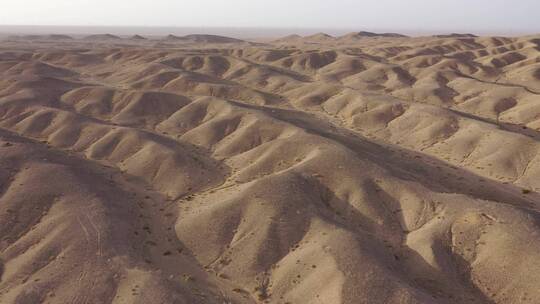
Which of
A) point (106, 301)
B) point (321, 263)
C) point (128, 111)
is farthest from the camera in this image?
point (128, 111)

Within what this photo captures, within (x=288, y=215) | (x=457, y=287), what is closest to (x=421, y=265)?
(x=457, y=287)

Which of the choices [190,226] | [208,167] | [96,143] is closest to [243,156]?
[208,167]

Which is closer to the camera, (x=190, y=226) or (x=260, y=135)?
(x=190, y=226)

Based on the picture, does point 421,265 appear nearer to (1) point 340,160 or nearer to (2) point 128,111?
(1) point 340,160

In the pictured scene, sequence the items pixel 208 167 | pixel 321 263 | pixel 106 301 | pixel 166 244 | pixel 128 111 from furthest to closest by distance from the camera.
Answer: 1. pixel 128 111
2. pixel 208 167
3. pixel 166 244
4. pixel 321 263
5. pixel 106 301

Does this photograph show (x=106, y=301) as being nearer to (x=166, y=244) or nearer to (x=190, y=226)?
(x=166, y=244)

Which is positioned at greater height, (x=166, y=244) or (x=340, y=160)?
(x=340, y=160)
